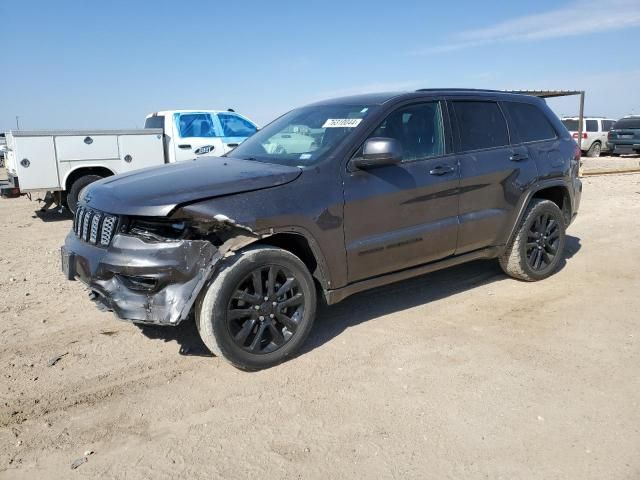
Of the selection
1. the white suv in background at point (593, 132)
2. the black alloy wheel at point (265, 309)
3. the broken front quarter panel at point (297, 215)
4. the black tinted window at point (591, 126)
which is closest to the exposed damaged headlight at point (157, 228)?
the broken front quarter panel at point (297, 215)

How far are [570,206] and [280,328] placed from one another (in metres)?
3.59

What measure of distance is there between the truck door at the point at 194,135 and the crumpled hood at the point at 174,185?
652 cm

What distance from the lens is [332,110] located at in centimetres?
441

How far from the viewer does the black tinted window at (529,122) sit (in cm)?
512

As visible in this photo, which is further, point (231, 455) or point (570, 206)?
point (570, 206)

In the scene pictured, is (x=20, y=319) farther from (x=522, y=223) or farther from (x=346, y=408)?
(x=522, y=223)

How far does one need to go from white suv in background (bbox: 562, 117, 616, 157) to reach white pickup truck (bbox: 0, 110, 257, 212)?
54.0 feet

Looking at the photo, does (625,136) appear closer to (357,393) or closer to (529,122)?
(529,122)

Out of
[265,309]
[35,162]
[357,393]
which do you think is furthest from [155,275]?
[35,162]

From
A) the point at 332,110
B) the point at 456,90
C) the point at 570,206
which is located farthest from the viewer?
the point at 570,206

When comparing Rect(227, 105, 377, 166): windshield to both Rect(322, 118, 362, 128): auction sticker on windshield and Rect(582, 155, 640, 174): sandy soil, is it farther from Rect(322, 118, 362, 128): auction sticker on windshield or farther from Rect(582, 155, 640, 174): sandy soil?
Rect(582, 155, 640, 174): sandy soil

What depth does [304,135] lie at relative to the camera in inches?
169

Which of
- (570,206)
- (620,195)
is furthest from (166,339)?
(620,195)

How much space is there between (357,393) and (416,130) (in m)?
2.22
